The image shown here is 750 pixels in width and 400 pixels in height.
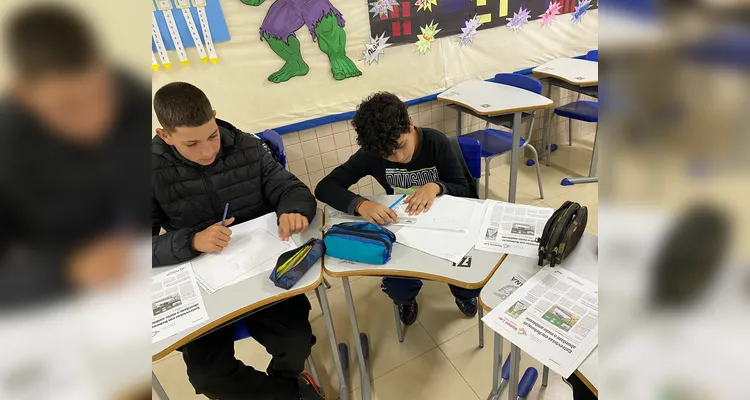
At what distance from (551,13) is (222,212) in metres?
2.66

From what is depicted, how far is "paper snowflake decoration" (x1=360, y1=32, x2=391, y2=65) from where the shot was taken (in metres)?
2.49

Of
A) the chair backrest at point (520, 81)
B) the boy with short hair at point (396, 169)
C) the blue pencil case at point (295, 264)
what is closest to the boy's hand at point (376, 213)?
the boy with short hair at point (396, 169)

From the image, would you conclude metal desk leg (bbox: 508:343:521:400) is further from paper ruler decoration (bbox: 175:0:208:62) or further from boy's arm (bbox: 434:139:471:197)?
paper ruler decoration (bbox: 175:0:208:62)

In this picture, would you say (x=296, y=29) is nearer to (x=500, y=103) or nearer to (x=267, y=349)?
(x=500, y=103)

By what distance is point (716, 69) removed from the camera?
0.14 meters

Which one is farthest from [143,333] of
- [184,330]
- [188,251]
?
[188,251]

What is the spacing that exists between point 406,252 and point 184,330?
618 millimetres

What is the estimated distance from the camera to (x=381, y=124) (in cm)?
150

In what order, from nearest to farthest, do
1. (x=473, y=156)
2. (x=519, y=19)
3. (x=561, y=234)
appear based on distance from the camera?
1. (x=561, y=234)
2. (x=473, y=156)
3. (x=519, y=19)

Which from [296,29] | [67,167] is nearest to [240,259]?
[67,167]

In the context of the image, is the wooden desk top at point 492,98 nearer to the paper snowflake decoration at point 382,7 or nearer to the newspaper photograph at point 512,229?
the paper snowflake decoration at point 382,7

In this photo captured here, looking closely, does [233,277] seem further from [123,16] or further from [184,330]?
[123,16]

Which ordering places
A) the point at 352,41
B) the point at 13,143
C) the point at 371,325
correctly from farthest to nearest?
the point at 352,41, the point at 371,325, the point at 13,143

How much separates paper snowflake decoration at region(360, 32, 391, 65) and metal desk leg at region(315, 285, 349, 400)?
5.09 feet
